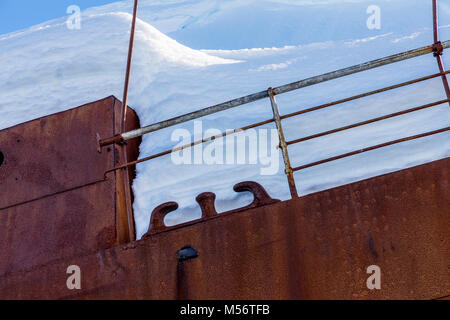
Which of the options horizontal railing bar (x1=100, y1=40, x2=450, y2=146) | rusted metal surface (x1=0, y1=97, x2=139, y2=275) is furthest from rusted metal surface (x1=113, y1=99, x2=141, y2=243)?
horizontal railing bar (x1=100, y1=40, x2=450, y2=146)

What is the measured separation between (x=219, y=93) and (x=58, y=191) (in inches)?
126

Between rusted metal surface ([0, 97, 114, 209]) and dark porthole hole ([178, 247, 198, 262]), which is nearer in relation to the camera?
dark porthole hole ([178, 247, 198, 262])

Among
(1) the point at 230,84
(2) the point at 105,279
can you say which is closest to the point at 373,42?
(1) the point at 230,84

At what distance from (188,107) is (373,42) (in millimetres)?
3362

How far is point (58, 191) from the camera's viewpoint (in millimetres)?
3025

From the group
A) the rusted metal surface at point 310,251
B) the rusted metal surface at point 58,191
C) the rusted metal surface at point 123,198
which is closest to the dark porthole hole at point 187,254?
the rusted metal surface at point 310,251

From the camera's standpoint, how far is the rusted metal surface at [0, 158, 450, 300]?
1.97 metres

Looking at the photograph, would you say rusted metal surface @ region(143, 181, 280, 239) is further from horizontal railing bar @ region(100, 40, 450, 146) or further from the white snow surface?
the white snow surface

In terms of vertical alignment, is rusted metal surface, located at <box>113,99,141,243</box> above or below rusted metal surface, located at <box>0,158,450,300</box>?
above

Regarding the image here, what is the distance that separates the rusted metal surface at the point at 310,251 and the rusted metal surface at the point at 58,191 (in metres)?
0.50

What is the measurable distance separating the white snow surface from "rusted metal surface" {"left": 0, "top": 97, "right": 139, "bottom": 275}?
90 centimetres

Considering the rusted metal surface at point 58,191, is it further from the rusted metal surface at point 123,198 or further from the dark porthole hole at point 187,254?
the dark porthole hole at point 187,254

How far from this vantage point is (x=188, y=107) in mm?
5594

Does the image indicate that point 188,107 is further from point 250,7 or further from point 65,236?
point 250,7
